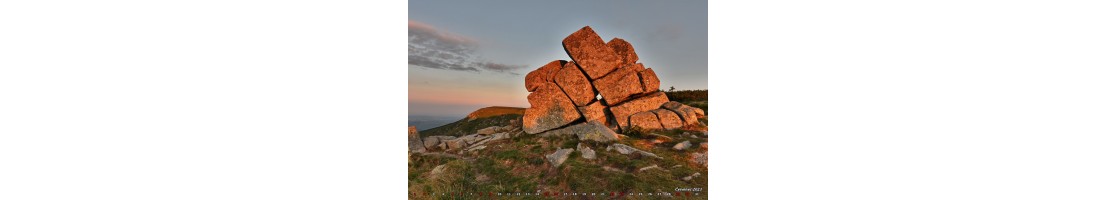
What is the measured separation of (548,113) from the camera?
27.0ft

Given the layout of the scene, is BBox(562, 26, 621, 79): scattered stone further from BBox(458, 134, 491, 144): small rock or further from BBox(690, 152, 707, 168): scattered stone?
BBox(458, 134, 491, 144): small rock

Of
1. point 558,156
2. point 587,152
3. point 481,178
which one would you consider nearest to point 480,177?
point 481,178

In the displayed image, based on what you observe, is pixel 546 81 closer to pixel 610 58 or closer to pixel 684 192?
pixel 610 58

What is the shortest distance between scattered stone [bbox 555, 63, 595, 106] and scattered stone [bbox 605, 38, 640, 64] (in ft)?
2.45

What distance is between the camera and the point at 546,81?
26.3ft

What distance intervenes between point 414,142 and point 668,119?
4121 millimetres

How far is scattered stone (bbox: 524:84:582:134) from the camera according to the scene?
26.7ft

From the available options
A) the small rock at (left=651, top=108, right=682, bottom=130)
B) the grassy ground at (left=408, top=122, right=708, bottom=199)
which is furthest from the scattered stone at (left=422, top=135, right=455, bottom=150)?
the small rock at (left=651, top=108, right=682, bottom=130)

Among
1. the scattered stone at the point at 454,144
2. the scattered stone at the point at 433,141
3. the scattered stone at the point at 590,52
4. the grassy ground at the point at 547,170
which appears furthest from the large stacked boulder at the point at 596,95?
the scattered stone at the point at 433,141

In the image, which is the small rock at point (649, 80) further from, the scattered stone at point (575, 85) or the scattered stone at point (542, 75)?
the scattered stone at point (542, 75)

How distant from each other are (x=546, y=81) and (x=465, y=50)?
4.52 feet

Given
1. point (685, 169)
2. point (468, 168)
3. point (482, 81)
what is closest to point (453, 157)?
point (468, 168)

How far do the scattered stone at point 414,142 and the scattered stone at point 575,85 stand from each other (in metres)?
2.40

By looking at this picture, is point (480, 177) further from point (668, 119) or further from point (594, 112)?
point (668, 119)
